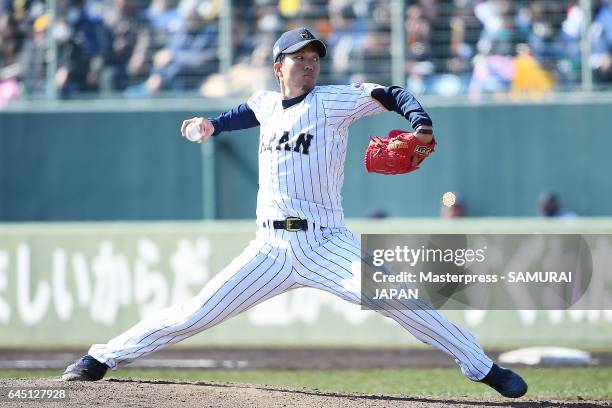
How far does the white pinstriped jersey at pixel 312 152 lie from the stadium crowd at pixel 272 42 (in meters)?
7.36

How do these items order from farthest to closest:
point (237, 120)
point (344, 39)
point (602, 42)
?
point (344, 39) → point (602, 42) → point (237, 120)

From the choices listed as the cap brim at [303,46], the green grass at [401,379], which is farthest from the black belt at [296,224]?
the green grass at [401,379]

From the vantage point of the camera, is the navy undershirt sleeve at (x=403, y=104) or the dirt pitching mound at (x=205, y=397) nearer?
the navy undershirt sleeve at (x=403, y=104)

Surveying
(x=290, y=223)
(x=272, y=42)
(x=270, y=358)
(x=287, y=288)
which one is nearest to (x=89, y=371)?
(x=287, y=288)

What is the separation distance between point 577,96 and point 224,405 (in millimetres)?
8762

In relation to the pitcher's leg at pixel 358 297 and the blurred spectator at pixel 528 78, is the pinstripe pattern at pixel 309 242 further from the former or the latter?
the blurred spectator at pixel 528 78

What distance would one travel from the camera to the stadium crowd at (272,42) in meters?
13.3

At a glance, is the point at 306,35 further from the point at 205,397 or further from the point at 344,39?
the point at 344,39

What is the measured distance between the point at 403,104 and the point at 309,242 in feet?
3.03

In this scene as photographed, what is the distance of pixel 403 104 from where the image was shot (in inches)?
225

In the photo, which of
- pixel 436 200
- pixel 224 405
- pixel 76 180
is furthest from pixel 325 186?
pixel 76 180

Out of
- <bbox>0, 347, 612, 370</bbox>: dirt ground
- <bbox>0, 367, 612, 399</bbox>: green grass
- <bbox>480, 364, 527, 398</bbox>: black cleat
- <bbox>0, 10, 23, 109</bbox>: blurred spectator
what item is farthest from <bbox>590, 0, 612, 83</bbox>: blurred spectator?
<bbox>480, 364, 527, 398</bbox>: black cleat

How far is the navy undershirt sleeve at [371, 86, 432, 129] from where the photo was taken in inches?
220

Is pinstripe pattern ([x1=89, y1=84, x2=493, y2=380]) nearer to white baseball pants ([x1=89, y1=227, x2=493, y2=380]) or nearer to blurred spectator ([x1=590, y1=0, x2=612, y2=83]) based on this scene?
white baseball pants ([x1=89, y1=227, x2=493, y2=380])
